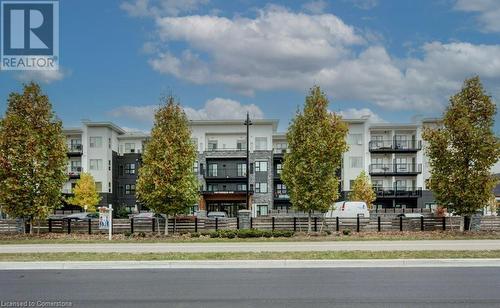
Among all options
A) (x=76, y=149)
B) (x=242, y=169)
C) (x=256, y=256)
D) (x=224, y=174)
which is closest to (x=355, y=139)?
(x=242, y=169)

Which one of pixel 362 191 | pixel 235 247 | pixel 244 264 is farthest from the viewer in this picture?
pixel 362 191

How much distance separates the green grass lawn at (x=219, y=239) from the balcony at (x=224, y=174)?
33.6m

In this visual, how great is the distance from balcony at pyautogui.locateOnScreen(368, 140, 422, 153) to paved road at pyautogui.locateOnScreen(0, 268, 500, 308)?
4933cm

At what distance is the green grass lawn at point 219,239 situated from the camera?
23.6m

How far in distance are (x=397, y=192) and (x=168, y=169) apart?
40.8 m

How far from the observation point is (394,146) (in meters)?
62.9

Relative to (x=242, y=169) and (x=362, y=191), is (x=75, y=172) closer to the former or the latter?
(x=242, y=169)

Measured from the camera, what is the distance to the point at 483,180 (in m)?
27.3

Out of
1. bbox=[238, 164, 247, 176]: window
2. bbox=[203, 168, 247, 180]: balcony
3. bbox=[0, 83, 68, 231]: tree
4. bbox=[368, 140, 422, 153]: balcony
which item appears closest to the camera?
bbox=[0, 83, 68, 231]: tree

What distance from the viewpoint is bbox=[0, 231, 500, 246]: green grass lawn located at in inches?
927

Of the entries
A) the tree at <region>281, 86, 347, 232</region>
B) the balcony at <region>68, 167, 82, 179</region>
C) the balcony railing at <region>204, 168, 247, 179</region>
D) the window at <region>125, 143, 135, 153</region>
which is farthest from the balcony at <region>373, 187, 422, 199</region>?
the balcony at <region>68, 167, 82, 179</region>

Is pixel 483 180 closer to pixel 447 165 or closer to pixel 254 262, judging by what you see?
pixel 447 165

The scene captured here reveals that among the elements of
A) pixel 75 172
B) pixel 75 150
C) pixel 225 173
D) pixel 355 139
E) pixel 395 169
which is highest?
pixel 355 139

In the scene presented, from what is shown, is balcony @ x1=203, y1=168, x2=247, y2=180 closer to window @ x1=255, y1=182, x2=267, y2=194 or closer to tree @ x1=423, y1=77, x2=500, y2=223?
window @ x1=255, y1=182, x2=267, y2=194
